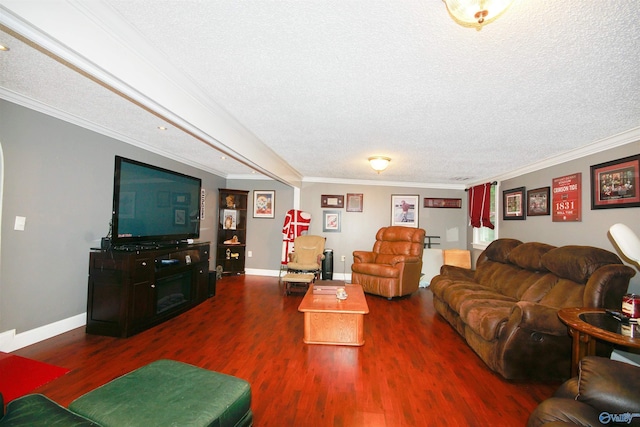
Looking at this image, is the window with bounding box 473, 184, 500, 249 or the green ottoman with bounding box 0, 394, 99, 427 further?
the window with bounding box 473, 184, 500, 249

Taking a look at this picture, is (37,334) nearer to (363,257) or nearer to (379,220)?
(363,257)

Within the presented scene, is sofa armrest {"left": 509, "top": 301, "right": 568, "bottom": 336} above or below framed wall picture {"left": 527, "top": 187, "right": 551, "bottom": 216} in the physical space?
below

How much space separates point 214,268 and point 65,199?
10.4ft

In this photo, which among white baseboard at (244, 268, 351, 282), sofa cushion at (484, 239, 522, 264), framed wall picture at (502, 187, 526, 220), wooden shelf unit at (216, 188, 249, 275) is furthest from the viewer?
white baseboard at (244, 268, 351, 282)

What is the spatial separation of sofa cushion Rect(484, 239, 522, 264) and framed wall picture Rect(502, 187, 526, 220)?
75 cm

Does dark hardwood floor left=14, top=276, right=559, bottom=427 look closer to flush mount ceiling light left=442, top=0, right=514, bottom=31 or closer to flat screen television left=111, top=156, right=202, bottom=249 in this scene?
flat screen television left=111, top=156, right=202, bottom=249

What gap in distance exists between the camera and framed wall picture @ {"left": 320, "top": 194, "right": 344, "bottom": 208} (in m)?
5.89

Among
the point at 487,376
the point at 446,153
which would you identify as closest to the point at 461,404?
the point at 487,376

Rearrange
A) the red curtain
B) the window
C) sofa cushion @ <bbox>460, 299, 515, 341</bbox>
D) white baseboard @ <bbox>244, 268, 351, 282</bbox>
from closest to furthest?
sofa cushion @ <bbox>460, 299, 515, 341</bbox> → the window → the red curtain → white baseboard @ <bbox>244, 268, 351, 282</bbox>

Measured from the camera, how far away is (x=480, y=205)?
204 inches

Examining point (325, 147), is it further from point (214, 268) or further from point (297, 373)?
point (214, 268)

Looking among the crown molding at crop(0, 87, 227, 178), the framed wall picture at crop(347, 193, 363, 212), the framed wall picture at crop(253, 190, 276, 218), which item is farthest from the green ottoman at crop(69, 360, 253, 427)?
the framed wall picture at crop(347, 193, 363, 212)

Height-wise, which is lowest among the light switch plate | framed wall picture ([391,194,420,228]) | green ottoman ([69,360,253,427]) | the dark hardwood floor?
the dark hardwood floor

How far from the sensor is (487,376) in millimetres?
2193
